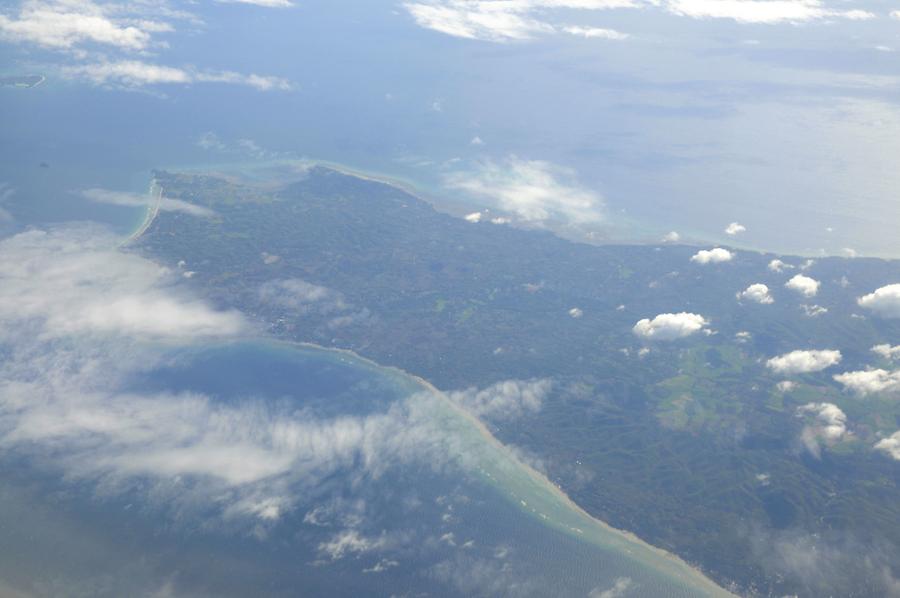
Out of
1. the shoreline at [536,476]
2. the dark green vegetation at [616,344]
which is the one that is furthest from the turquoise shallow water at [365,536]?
the dark green vegetation at [616,344]

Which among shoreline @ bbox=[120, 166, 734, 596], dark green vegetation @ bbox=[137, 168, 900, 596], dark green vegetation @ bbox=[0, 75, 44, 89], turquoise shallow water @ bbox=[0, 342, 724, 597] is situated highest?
dark green vegetation @ bbox=[0, 75, 44, 89]

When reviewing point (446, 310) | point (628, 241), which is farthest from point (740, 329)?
point (446, 310)

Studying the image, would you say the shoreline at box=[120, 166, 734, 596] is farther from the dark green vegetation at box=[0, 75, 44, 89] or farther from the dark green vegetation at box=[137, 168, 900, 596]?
the dark green vegetation at box=[0, 75, 44, 89]

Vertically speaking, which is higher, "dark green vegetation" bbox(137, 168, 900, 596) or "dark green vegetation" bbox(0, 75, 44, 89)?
"dark green vegetation" bbox(0, 75, 44, 89)

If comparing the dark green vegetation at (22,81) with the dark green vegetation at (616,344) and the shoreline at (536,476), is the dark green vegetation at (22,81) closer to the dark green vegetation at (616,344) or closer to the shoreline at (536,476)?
the dark green vegetation at (616,344)

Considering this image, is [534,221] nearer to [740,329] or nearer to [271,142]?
[740,329]

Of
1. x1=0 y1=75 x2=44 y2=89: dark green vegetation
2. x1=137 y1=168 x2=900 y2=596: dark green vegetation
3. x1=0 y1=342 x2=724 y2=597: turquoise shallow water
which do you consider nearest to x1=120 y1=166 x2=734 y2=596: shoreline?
x1=0 y1=342 x2=724 y2=597: turquoise shallow water
